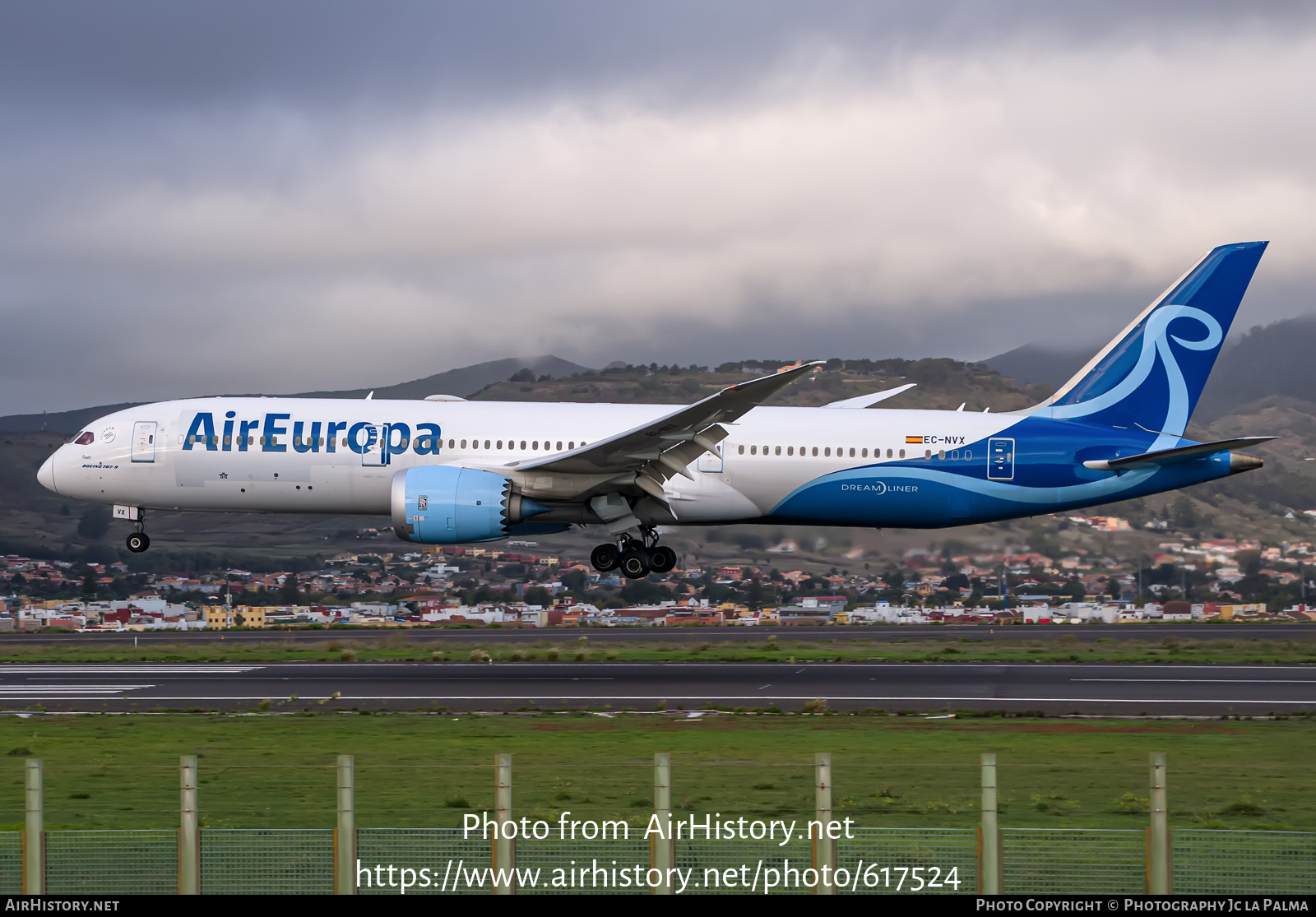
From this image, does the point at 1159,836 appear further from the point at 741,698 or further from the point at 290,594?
the point at 290,594

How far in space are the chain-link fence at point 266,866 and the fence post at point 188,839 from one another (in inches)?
21.7

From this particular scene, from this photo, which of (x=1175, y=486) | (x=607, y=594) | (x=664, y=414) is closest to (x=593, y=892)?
(x=664, y=414)

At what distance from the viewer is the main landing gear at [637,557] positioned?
35.3 m

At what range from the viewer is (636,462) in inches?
1307

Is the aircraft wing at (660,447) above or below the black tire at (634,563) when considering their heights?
above

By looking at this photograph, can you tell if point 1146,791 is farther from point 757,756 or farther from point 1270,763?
point 757,756

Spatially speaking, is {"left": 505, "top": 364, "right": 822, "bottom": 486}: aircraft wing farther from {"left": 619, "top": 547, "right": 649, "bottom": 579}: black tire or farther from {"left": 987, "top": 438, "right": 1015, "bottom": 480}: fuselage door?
{"left": 987, "top": 438, "right": 1015, "bottom": 480}: fuselage door

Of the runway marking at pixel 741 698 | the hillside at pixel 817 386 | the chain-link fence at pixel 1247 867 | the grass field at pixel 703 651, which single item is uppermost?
the hillside at pixel 817 386

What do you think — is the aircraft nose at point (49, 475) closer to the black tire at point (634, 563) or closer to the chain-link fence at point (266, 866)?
the black tire at point (634, 563)

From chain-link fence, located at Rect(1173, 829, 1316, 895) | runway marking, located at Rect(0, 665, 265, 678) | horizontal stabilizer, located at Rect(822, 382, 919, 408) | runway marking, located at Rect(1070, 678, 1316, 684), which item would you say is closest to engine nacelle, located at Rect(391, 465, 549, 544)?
runway marking, located at Rect(0, 665, 265, 678)

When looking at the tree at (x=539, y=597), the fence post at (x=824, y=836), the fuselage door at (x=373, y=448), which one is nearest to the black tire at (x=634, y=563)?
the fuselage door at (x=373, y=448)

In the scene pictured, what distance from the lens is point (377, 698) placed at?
2638cm

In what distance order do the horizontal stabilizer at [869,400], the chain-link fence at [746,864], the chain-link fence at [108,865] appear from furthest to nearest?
the horizontal stabilizer at [869,400] < the chain-link fence at [108,865] < the chain-link fence at [746,864]

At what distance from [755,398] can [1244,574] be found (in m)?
35.1
